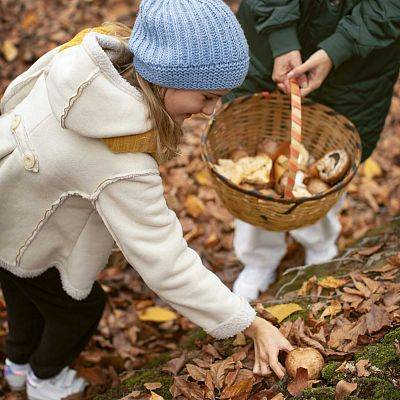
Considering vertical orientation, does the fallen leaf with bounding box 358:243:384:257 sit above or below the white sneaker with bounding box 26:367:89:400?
above

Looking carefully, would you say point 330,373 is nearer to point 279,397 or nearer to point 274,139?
point 279,397

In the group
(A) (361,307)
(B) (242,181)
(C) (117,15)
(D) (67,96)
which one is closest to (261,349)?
(A) (361,307)

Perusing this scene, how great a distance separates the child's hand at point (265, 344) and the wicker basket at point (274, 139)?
525 millimetres

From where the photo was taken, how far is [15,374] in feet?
10.2

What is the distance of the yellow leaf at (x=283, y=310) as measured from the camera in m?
2.63

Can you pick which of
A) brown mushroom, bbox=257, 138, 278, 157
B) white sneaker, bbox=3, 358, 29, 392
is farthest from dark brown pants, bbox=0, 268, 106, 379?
brown mushroom, bbox=257, 138, 278, 157

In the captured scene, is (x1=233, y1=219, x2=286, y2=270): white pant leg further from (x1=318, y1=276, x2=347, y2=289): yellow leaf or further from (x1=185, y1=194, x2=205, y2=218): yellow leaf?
(x1=185, y1=194, x2=205, y2=218): yellow leaf

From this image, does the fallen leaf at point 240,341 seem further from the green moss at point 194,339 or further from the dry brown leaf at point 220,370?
the green moss at point 194,339

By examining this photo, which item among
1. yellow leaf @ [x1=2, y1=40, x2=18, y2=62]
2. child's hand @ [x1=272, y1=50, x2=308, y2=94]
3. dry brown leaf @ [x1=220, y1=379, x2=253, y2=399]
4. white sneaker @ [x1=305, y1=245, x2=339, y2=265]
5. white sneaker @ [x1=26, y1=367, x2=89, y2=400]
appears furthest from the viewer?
yellow leaf @ [x1=2, y1=40, x2=18, y2=62]

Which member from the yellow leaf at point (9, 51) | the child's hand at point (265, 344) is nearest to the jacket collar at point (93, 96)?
the child's hand at point (265, 344)

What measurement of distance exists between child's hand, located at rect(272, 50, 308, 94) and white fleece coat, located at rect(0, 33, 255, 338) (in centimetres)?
96

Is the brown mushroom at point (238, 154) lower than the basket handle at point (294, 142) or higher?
lower

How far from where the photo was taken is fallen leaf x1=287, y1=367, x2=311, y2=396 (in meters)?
2.16

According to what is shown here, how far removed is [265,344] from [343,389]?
0.34 m
